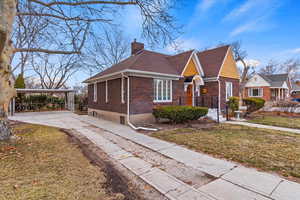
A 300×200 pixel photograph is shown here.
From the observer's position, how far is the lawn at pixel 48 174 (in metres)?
2.66

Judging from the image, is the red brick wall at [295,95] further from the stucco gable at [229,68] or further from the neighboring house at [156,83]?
the stucco gable at [229,68]

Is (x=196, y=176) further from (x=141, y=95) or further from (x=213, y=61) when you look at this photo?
(x=213, y=61)

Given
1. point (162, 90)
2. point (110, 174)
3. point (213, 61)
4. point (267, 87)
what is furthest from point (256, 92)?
point (110, 174)

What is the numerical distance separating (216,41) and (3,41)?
112ft

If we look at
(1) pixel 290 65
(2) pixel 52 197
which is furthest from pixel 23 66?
(1) pixel 290 65

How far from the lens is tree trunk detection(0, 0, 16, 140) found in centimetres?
377

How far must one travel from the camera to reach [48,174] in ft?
11.0

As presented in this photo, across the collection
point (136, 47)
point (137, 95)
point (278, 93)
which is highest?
point (136, 47)

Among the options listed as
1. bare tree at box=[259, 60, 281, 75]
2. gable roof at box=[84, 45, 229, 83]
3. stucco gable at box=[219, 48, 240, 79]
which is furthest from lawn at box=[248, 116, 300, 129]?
bare tree at box=[259, 60, 281, 75]

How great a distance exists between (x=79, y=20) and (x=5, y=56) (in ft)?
10.7

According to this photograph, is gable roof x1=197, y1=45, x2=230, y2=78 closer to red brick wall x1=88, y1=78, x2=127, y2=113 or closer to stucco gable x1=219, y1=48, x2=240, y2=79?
stucco gable x1=219, y1=48, x2=240, y2=79

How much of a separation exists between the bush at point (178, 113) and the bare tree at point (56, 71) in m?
20.1

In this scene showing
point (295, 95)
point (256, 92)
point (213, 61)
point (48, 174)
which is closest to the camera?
point (48, 174)

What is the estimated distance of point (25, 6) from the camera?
19.9 feet
